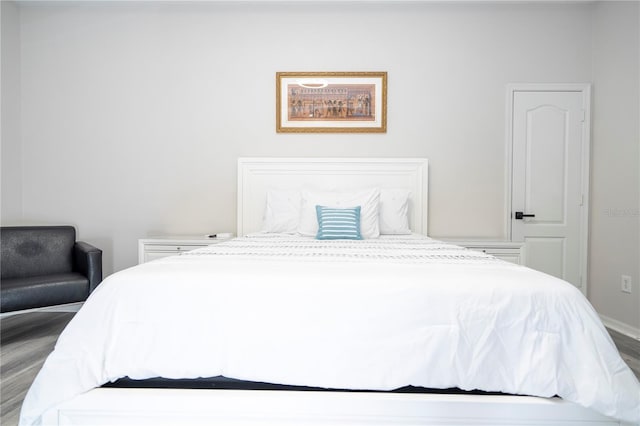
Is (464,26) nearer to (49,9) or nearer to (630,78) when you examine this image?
(630,78)

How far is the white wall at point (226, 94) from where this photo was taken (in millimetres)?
3449

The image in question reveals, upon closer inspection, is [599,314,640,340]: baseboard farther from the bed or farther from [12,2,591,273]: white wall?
the bed

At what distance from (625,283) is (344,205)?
7.90ft

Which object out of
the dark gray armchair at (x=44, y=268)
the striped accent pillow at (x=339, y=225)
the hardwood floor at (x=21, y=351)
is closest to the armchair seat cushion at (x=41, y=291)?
the dark gray armchair at (x=44, y=268)

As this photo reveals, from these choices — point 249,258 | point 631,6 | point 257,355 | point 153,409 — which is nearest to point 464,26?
point 631,6

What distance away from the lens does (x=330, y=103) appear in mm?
3502

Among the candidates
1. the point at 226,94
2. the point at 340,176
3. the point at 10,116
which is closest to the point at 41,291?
the point at 10,116

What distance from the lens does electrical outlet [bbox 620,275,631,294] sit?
9.75 ft

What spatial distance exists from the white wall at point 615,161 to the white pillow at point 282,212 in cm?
272

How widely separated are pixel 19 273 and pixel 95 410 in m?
2.20

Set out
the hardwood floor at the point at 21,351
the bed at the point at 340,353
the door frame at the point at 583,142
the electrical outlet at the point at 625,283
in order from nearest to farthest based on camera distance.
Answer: the bed at the point at 340,353 < the hardwood floor at the point at 21,351 < the electrical outlet at the point at 625,283 < the door frame at the point at 583,142

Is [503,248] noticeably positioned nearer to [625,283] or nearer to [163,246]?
[625,283]

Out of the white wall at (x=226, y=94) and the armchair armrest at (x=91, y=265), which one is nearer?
the armchair armrest at (x=91, y=265)

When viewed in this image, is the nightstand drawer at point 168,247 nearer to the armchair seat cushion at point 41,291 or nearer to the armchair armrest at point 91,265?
the armchair armrest at point 91,265
